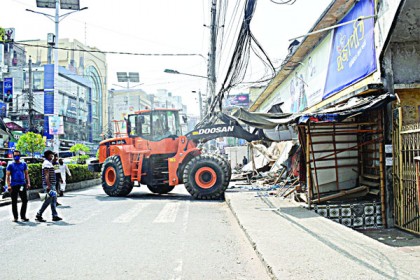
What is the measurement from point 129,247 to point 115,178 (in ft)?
29.2

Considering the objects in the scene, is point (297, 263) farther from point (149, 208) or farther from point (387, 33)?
point (149, 208)

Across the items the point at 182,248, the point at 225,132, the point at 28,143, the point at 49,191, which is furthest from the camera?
the point at 28,143

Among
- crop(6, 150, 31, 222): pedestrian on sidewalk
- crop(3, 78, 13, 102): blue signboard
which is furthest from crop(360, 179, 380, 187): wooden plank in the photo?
crop(3, 78, 13, 102): blue signboard

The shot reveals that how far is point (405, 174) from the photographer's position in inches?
344

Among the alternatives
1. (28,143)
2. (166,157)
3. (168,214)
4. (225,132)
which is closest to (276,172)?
(225,132)

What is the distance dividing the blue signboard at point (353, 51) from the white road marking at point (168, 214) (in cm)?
576

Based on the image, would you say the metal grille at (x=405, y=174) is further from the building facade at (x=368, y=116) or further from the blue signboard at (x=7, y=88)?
the blue signboard at (x=7, y=88)

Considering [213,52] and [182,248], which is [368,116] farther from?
[213,52]

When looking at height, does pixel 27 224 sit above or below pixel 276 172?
below

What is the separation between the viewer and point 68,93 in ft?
191

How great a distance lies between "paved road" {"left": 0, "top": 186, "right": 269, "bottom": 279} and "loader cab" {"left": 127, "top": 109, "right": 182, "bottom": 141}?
4.72 m

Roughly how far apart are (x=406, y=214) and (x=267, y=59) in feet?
17.4

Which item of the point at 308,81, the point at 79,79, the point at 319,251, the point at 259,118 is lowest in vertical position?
the point at 319,251

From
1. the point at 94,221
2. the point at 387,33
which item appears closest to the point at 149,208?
the point at 94,221
